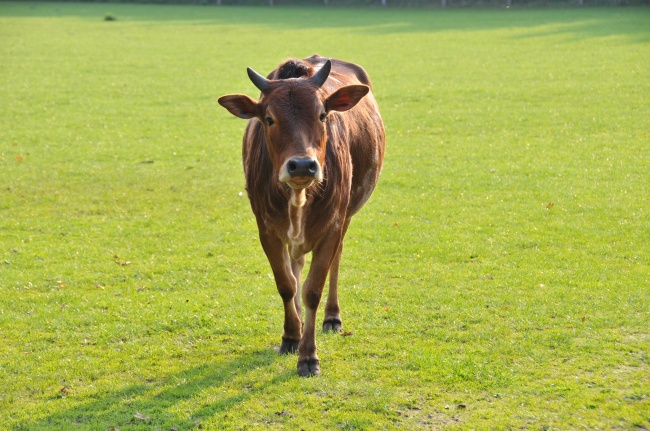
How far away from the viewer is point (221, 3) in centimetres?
5275

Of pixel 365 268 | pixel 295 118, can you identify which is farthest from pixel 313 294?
pixel 365 268

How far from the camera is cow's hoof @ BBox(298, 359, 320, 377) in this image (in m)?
7.16

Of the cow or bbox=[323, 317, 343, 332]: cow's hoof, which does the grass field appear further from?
the cow

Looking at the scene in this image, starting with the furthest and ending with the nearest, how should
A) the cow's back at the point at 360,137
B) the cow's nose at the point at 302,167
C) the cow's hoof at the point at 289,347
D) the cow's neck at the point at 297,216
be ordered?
the cow's back at the point at 360,137, the cow's hoof at the point at 289,347, the cow's neck at the point at 297,216, the cow's nose at the point at 302,167

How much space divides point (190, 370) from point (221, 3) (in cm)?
4791

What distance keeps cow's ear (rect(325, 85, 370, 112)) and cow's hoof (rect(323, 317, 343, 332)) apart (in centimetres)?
208

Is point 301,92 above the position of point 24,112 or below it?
above

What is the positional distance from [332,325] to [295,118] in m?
2.33

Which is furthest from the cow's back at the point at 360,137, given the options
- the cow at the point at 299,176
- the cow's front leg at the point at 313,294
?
the cow's front leg at the point at 313,294

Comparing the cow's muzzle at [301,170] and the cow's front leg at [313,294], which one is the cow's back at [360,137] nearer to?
the cow's front leg at [313,294]

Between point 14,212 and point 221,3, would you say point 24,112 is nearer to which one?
point 14,212

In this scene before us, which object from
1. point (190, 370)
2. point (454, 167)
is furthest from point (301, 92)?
point (454, 167)

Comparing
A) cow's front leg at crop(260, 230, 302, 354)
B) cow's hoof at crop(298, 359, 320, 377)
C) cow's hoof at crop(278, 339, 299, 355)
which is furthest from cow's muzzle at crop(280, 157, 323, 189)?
Answer: cow's hoof at crop(278, 339, 299, 355)

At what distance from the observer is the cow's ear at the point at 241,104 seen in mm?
7047
